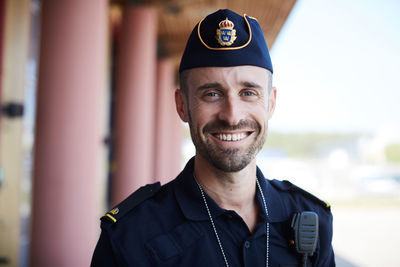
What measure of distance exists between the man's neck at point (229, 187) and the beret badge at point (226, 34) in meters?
0.49

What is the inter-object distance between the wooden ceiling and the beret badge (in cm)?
557

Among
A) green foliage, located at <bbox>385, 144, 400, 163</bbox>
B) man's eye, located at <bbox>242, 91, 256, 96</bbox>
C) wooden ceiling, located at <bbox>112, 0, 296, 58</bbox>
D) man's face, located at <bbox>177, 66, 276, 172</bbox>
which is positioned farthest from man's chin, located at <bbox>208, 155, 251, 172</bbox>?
green foliage, located at <bbox>385, 144, 400, 163</bbox>

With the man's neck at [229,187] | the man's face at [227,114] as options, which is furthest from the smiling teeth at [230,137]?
the man's neck at [229,187]

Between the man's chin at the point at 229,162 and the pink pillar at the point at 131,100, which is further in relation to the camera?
the pink pillar at the point at 131,100

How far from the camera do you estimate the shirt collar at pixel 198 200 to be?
1.45 meters

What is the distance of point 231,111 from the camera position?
1.37 meters

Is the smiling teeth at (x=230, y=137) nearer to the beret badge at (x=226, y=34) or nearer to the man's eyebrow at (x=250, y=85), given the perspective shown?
the man's eyebrow at (x=250, y=85)

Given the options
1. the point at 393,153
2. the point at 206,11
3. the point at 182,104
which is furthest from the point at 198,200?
the point at 393,153

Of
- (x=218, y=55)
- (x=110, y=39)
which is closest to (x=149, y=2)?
(x=110, y=39)

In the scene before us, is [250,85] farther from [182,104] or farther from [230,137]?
[182,104]

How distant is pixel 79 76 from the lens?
3350mm

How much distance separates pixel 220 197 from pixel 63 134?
2.26m

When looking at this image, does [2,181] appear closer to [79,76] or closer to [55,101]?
[55,101]

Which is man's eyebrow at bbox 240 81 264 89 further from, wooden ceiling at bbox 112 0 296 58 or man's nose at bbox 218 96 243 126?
wooden ceiling at bbox 112 0 296 58
